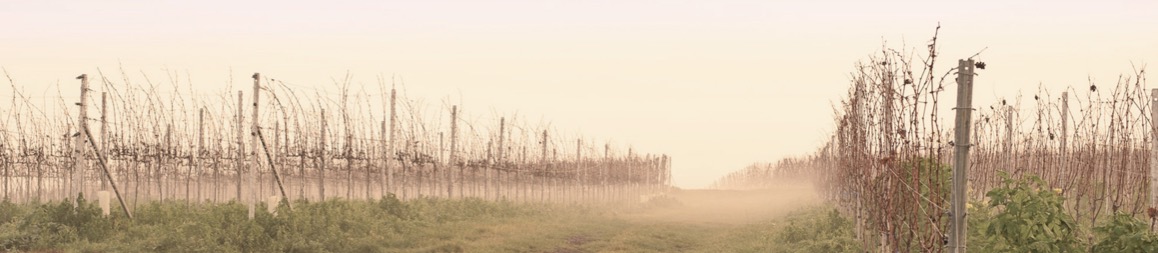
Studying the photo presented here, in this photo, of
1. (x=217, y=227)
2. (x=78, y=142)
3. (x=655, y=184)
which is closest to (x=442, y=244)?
(x=217, y=227)

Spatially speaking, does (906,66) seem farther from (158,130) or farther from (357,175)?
Result: (357,175)

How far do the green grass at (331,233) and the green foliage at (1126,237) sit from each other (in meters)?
7.50

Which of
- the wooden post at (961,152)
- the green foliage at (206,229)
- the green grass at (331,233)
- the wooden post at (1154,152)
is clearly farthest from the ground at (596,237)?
the wooden post at (961,152)

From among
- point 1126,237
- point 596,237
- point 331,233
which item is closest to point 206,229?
point 331,233

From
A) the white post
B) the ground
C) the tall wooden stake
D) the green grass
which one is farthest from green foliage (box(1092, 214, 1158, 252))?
the white post

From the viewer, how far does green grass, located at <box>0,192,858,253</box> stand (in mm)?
17453

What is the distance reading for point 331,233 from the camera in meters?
17.8

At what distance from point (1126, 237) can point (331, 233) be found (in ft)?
43.0

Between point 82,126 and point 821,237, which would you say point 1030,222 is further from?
point 82,126

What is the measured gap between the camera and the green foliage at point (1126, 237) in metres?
7.86

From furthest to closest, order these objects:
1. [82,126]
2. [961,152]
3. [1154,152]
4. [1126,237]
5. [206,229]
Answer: [82,126] → [206,229] → [1154,152] → [1126,237] → [961,152]

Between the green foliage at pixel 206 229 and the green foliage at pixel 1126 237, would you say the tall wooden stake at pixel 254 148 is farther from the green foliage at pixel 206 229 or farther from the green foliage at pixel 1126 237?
the green foliage at pixel 1126 237

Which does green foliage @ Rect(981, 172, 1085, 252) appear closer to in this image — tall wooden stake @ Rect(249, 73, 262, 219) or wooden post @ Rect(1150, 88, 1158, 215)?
wooden post @ Rect(1150, 88, 1158, 215)

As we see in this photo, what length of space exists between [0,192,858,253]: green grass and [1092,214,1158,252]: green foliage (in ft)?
24.6
